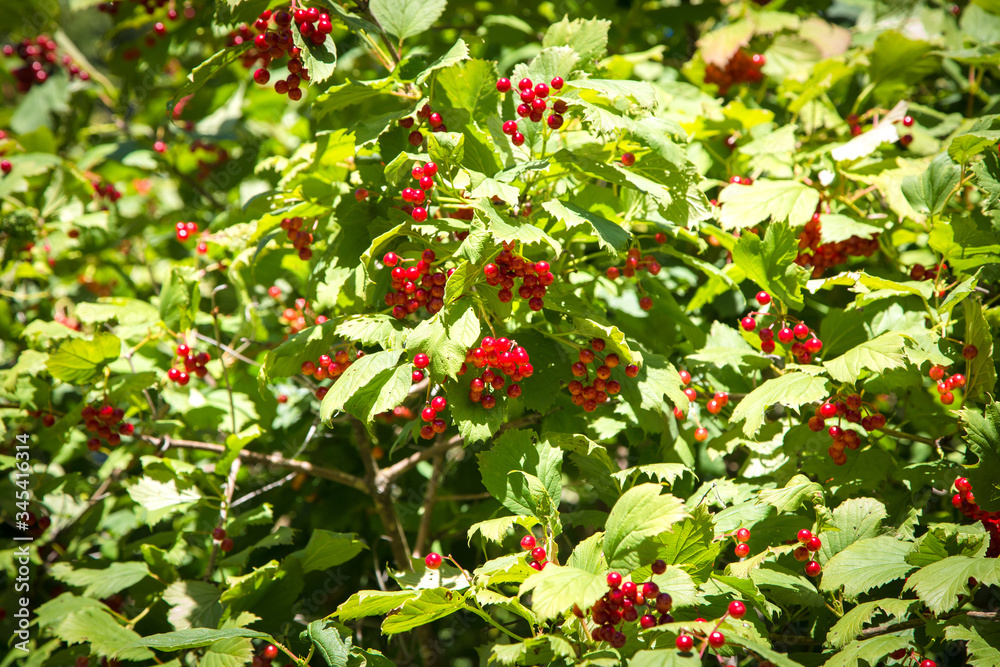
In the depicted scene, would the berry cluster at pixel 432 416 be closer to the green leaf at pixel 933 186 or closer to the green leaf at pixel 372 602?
the green leaf at pixel 372 602

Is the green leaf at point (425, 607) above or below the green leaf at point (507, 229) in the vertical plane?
below

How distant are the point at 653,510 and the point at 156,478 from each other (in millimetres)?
1774

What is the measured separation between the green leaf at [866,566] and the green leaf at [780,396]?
15.5 inches

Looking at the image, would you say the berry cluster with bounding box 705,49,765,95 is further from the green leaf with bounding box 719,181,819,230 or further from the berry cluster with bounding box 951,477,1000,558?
the berry cluster with bounding box 951,477,1000,558

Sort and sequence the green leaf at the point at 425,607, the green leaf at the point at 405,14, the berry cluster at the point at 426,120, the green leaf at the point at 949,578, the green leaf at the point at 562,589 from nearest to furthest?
1. the green leaf at the point at 562,589
2. the green leaf at the point at 949,578
3. the green leaf at the point at 425,607
4. the berry cluster at the point at 426,120
5. the green leaf at the point at 405,14

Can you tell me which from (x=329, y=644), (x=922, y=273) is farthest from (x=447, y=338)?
(x=922, y=273)

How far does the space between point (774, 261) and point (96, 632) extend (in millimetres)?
2443

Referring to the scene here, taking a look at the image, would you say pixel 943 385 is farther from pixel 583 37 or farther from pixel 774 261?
pixel 583 37

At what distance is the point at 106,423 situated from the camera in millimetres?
2479

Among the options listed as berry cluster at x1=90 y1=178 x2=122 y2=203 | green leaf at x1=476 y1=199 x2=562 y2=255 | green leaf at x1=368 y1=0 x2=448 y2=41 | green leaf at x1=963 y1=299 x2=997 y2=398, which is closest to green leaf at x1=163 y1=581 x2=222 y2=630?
green leaf at x1=476 y1=199 x2=562 y2=255

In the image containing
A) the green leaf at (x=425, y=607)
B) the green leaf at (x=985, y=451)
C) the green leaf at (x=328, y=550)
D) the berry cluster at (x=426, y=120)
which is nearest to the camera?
the green leaf at (x=425, y=607)

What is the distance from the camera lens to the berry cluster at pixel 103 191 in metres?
3.46

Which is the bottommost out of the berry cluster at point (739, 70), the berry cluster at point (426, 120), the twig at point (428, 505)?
the twig at point (428, 505)

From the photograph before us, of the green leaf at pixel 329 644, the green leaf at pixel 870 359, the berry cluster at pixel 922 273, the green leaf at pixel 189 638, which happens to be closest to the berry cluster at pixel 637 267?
the green leaf at pixel 870 359
